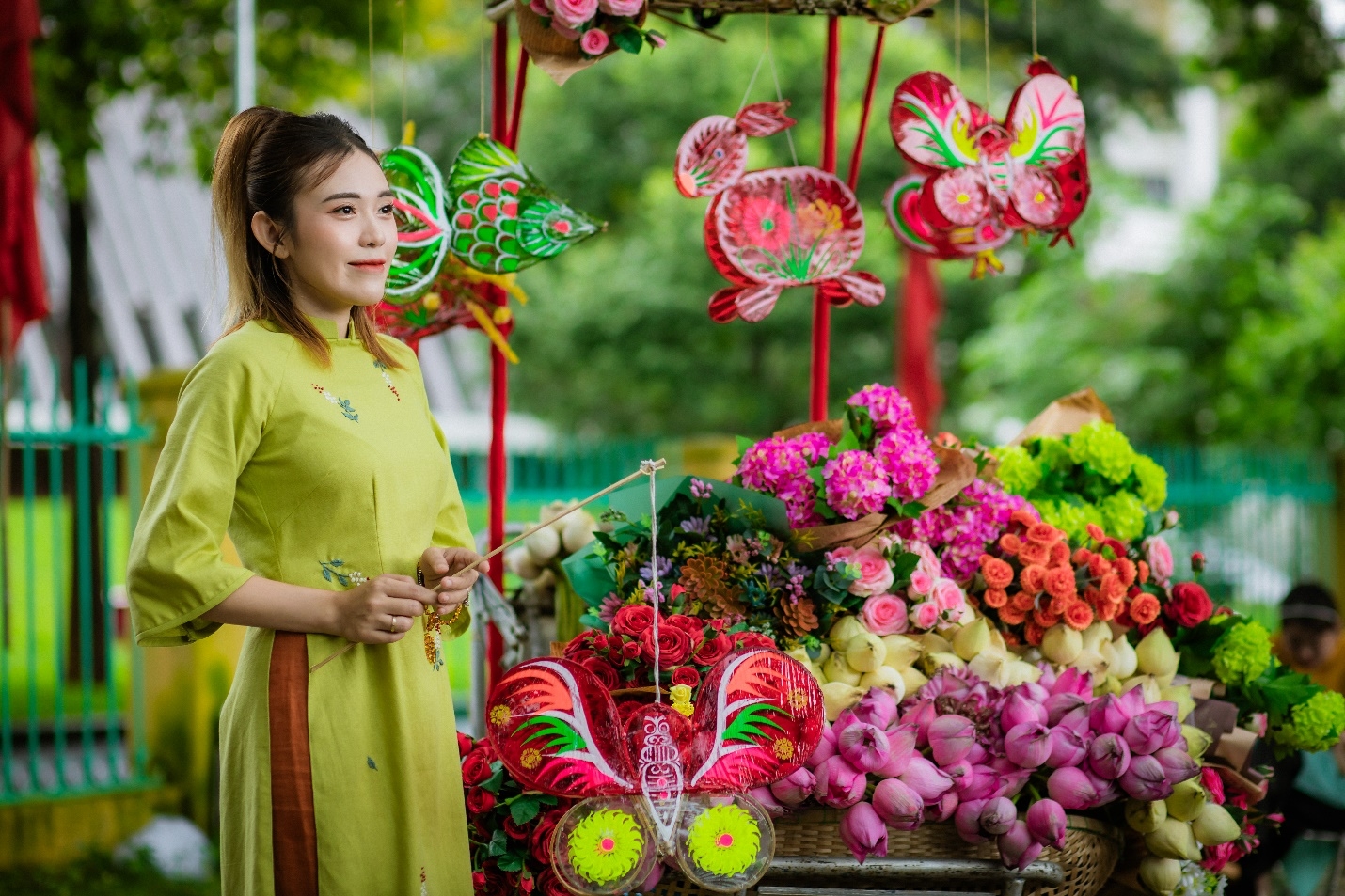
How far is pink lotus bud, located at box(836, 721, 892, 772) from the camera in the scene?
190 cm

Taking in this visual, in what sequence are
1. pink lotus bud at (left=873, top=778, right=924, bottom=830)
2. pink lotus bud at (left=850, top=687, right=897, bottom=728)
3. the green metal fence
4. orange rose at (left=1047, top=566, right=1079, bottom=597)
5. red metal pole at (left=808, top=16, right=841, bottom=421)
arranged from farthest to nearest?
the green metal fence < red metal pole at (left=808, top=16, right=841, bottom=421) < orange rose at (left=1047, top=566, right=1079, bottom=597) < pink lotus bud at (left=850, top=687, right=897, bottom=728) < pink lotus bud at (left=873, top=778, right=924, bottom=830)

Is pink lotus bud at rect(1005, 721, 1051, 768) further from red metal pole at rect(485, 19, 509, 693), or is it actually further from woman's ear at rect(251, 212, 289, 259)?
woman's ear at rect(251, 212, 289, 259)

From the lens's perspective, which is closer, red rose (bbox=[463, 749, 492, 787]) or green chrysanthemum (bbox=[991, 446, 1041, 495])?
red rose (bbox=[463, 749, 492, 787])

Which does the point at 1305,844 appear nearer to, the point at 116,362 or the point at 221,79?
the point at 221,79

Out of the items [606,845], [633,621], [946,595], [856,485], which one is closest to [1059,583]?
[946,595]

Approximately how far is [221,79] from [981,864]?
6.46 m

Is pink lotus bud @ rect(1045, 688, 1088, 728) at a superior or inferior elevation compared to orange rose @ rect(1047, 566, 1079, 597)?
inferior

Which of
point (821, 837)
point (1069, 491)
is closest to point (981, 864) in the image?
point (821, 837)

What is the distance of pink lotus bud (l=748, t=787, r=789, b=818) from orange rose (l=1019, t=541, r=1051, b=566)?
66cm

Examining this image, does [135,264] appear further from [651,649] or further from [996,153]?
[651,649]

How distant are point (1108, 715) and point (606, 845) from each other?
32.1 inches

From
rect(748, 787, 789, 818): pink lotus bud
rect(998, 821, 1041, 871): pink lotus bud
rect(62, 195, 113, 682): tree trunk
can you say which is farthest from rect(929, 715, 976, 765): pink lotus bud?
rect(62, 195, 113, 682): tree trunk

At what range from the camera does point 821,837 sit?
196cm

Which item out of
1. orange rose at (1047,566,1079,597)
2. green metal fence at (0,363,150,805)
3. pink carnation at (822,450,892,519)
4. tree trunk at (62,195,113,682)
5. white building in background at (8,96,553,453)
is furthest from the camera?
white building in background at (8,96,553,453)
